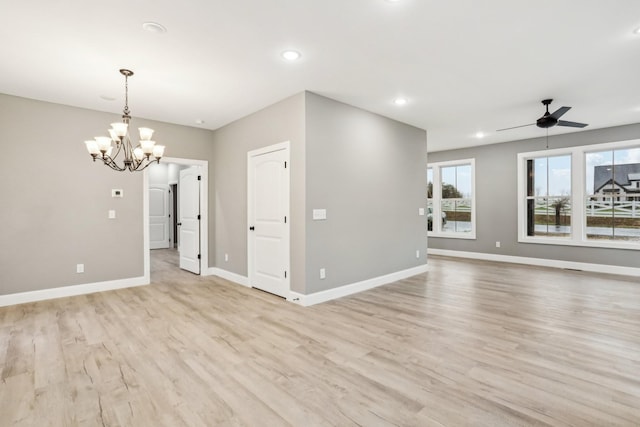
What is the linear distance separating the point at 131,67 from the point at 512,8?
3.71 m

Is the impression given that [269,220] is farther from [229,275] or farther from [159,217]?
[159,217]

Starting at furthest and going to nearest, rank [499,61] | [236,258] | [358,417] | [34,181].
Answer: [236,258]
[34,181]
[499,61]
[358,417]

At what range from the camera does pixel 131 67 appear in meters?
3.44

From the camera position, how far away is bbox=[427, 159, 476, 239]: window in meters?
8.06

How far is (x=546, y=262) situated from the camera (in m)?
6.82

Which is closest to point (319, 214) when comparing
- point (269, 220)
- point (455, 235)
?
point (269, 220)

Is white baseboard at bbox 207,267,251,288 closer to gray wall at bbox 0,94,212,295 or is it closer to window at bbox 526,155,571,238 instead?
gray wall at bbox 0,94,212,295

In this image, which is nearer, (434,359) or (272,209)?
(434,359)

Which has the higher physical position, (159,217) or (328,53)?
(328,53)

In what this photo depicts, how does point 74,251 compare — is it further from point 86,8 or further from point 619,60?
point 619,60

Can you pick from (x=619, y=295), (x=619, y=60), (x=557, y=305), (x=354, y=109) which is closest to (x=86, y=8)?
(x=354, y=109)

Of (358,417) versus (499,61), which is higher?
(499,61)

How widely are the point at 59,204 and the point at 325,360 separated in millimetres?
4516

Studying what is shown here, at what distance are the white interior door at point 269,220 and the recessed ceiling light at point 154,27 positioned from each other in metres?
2.02
